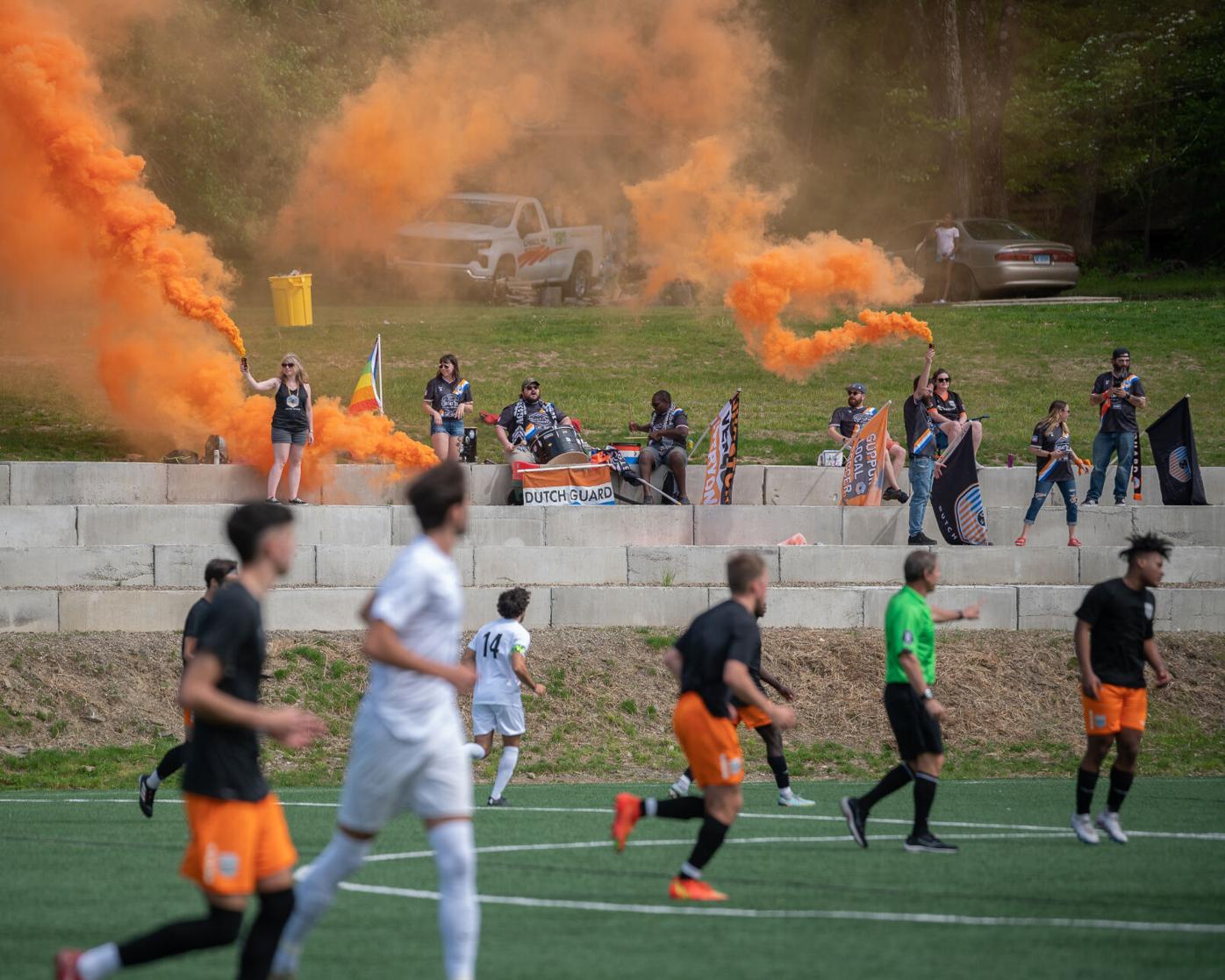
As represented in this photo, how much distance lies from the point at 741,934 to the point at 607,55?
28912 mm

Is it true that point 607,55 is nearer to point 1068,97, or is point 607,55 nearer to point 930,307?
point 930,307

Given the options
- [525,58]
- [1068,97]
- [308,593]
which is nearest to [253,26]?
[525,58]

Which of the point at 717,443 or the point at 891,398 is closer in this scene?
the point at 717,443

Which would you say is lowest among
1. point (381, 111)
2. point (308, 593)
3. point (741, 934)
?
point (741, 934)

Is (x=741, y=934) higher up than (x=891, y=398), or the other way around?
(x=891, y=398)

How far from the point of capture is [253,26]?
95.5 ft

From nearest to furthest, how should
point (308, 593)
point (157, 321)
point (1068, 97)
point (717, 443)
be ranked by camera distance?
point (308, 593) < point (717, 443) < point (157, 321) < point (1068, 97)

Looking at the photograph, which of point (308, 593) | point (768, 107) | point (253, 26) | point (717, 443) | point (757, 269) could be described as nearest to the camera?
point (308, 593)

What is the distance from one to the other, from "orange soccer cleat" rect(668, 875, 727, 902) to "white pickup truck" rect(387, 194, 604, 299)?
24938 mm

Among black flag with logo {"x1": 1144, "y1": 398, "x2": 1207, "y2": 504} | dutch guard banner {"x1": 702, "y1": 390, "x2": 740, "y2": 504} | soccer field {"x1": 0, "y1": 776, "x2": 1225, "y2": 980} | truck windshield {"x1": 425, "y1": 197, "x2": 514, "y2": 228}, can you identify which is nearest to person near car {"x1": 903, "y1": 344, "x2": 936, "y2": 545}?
dutch guard banner {"x1": 702, "y1": 390, "x2": 740, "y2": 504}

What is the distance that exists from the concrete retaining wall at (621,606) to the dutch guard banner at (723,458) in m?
2.81

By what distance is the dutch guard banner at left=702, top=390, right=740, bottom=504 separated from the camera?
19984 mm

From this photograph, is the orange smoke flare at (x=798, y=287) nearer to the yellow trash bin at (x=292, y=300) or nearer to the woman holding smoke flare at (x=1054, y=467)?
the woman holding smoke flare at (x=1054, y=467)

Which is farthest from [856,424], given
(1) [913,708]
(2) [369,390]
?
(1) [913,708]
